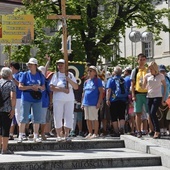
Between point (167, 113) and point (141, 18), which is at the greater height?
point (141, 18)

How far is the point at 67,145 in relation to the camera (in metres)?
12.3

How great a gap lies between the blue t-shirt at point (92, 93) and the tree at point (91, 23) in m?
18.2

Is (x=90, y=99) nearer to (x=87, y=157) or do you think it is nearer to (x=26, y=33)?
(x=87, y=157)

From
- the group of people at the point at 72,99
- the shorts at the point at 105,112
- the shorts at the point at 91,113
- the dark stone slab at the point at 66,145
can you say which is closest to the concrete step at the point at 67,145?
the dark stone slab at the point at 66,145

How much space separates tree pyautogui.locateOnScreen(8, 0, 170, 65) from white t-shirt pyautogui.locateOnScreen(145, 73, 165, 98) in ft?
63.1

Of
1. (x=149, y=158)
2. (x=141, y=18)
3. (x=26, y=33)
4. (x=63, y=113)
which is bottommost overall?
(x=149, y=158)

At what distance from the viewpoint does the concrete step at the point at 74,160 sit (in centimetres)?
993

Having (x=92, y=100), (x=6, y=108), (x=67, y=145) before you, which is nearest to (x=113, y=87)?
(x=92, y=100)

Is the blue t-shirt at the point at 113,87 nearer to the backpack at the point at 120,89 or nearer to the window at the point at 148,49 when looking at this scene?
the backpack at the point at 120,89

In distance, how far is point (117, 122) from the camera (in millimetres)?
14328

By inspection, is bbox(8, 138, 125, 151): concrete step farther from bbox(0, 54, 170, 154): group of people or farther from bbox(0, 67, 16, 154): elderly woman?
bbox(0, 67, 16, 154): elderly woman

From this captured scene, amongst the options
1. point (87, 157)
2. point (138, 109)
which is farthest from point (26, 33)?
point (87, 157)

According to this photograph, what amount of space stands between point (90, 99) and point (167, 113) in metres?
2.07

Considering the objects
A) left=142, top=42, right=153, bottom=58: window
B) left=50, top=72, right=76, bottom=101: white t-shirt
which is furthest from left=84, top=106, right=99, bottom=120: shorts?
left=142, top=42, right=153, bottom=58: window
